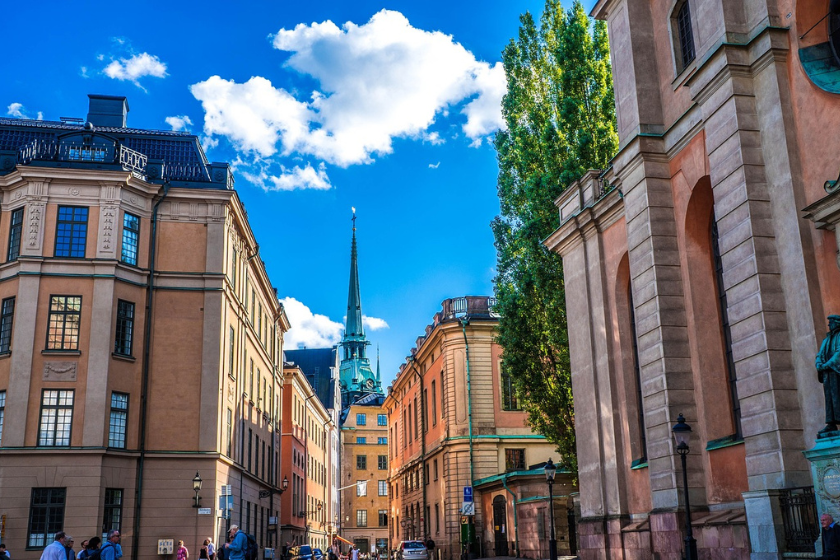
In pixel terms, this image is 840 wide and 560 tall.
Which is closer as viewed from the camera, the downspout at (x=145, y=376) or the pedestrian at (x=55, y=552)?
the pedestrian at (x=55, y=552)

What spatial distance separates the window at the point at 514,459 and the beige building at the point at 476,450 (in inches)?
2.0

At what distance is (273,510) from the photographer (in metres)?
46.8

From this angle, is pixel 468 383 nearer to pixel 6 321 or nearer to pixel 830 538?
pixel 6 321

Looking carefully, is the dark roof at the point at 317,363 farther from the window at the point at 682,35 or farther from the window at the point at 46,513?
the window at the point at 682,35

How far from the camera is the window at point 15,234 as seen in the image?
96.7 ft

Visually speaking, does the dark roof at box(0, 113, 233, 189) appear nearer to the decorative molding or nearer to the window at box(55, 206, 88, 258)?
the window at box(55, 206, 88, 258)

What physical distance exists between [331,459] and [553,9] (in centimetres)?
7036

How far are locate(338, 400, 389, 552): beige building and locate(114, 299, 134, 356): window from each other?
66.2 metres

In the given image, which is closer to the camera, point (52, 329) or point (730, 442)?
point (730, 442)

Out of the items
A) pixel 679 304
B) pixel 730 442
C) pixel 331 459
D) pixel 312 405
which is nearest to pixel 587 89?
pixel 679 304

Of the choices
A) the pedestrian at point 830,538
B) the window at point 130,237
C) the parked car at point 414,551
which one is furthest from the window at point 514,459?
the pedestrian at point 830,538

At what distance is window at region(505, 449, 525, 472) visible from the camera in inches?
1672

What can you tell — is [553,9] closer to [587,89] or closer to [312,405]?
[587,89]

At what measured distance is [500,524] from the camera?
127 ft
